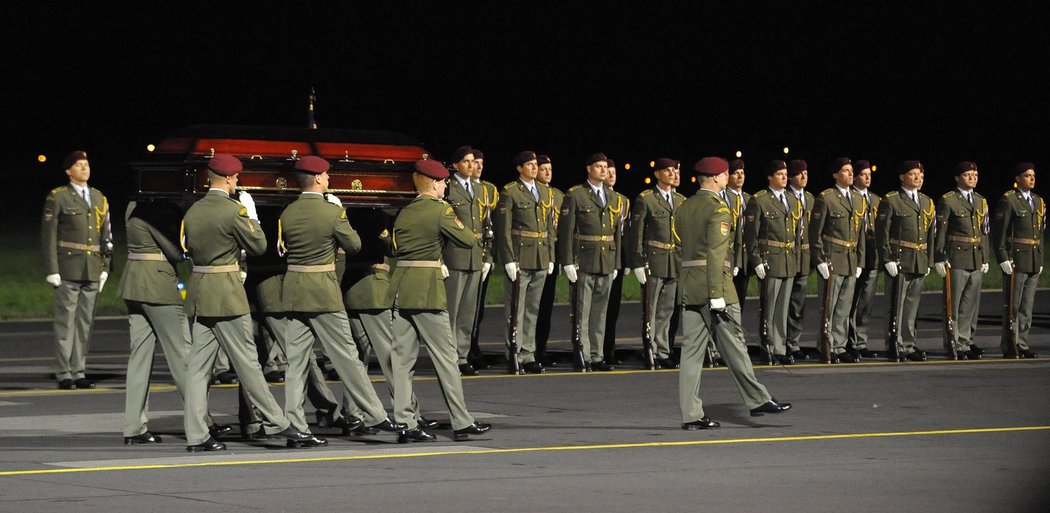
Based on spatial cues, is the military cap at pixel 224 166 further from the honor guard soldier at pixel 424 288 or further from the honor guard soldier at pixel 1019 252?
the honor guard soldier at pixel 1019 252

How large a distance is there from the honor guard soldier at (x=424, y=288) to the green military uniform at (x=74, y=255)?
431 cm

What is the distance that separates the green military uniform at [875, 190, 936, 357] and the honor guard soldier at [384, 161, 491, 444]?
688cm

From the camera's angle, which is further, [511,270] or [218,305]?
[511,270]

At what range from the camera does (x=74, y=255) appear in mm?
14977

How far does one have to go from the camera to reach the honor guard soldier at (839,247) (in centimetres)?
1716

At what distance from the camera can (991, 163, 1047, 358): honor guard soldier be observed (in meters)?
17.4

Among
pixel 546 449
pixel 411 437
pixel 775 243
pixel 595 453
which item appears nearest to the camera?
pixel 595 453

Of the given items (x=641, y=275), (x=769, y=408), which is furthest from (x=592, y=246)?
(x=769, y=408)

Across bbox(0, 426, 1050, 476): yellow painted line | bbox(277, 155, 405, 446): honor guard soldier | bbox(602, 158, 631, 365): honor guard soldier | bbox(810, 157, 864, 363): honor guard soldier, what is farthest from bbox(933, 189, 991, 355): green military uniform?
bbox(277, 155, 405, 446): honor guard soldier

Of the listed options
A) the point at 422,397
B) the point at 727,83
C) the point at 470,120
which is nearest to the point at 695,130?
the point at 727,83

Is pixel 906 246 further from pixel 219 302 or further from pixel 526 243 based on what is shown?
pixel 219 302

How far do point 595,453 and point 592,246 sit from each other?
6124 mm

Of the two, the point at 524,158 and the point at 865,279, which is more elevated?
the point at 524,158

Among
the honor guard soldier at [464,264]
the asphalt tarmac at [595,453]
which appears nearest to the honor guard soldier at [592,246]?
the asphalt tarmac at [595,453]
